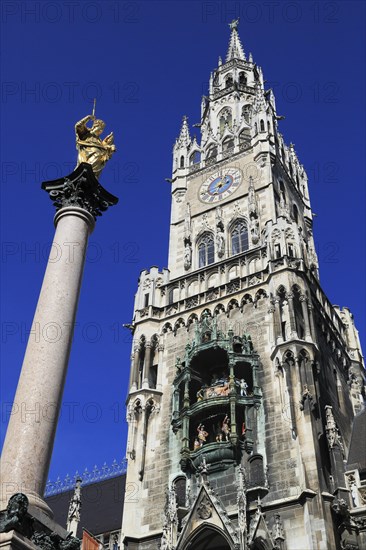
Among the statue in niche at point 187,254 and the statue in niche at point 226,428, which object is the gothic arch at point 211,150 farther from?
the statue in niche at point 226,428

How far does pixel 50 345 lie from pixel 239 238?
80.6ft

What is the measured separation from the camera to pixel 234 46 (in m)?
58.8

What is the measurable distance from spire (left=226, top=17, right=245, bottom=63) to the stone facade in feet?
56.4

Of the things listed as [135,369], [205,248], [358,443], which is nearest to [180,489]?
[135,369]

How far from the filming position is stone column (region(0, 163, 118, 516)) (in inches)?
468

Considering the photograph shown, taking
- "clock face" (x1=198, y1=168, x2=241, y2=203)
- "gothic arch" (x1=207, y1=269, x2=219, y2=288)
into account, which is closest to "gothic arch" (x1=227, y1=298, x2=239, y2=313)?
"gothic arch" (x1=207, y1=269, x2=219, y2=288)

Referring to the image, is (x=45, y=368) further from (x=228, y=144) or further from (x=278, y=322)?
(x=228, y=144)

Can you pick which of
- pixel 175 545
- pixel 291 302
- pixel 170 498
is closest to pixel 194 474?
pixel 170 498

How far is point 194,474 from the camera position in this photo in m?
26.4

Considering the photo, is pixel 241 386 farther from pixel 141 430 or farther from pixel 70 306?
pixel 70 306

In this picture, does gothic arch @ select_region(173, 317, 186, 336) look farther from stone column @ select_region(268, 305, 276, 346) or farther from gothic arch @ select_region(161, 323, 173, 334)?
stone column @ select_region(268, 305, 276, 346)

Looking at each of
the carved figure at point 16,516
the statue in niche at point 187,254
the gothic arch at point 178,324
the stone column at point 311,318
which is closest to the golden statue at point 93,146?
the carved figure at point 16,516

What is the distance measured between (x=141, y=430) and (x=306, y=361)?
7.92 meters

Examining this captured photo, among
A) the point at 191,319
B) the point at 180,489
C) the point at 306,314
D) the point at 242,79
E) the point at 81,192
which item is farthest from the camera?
the point at 242,79
